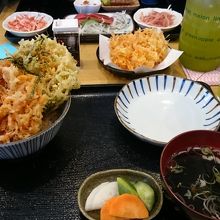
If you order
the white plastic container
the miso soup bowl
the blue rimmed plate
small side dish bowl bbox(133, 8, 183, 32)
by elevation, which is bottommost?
the blue rimmed plate

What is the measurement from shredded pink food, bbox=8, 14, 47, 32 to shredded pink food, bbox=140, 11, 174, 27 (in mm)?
585

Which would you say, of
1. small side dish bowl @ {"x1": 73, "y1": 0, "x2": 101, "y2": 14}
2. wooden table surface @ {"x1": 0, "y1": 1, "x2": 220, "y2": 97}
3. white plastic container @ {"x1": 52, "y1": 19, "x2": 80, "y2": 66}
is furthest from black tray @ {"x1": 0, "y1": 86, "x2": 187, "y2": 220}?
small side dish bowl @ {"x1": 73, "y1": 0, "x2": 101, "y2": 14}

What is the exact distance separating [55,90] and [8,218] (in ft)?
1.24

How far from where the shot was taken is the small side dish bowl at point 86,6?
200 centimetres

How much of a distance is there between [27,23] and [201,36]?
94cm

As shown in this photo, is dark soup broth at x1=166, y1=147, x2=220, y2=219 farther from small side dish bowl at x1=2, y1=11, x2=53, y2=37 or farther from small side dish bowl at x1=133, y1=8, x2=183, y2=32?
small side dish bowl at x1=2, y1=11, x2=53, y2=37

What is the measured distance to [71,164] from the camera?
101cm

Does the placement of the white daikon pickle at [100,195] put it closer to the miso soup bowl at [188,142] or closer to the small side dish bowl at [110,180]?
the small side dish bowl at [110,180]

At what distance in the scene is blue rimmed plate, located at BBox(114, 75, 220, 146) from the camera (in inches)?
44.0

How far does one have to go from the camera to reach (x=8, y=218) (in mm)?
852

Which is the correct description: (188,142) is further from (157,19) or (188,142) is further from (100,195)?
(157,19)

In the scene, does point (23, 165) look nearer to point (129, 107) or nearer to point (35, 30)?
point (129, 107)

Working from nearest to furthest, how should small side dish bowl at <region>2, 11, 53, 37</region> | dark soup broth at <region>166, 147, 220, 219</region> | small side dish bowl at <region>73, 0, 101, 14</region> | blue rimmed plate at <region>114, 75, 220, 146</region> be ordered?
dark soup broth at <region>166, 147, 220, 219</region> < blue rimmed plate at <region>114, 75, 220, 146</region> < small side dish bowl at <region>2, 11, 53, 37</region> < small side dish bowl at <region>73, 0, 101, 14</region>

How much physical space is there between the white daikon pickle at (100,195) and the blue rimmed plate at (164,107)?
0.72 ft
